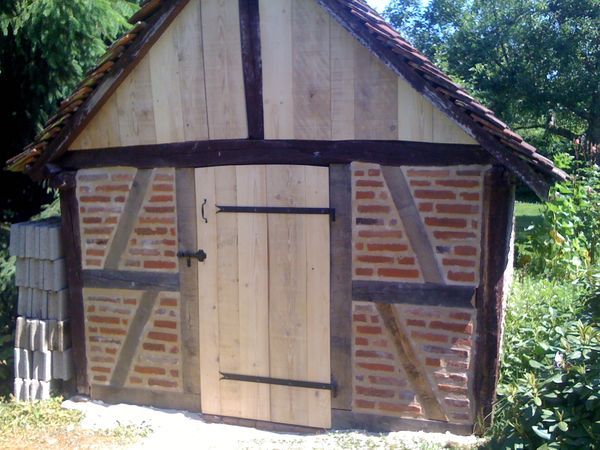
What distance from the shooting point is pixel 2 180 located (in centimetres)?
773

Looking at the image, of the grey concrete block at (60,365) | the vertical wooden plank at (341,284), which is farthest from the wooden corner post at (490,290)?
the grey concrete block at (60,365)

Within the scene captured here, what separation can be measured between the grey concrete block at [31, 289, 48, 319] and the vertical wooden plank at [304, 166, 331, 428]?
246cm

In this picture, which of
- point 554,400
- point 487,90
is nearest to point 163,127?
point 554,400

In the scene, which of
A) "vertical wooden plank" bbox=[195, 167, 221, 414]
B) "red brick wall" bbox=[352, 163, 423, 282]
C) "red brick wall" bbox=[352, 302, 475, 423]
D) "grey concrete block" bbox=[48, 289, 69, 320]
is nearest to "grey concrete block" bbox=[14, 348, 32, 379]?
"grey concrete block" bbox=[48, 289, 69, 320]

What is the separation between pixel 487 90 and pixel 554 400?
15.8 meters

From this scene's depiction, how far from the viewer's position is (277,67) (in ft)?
15.7

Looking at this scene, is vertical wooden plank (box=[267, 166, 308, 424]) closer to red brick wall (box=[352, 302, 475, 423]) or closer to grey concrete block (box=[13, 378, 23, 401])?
red brick wall (box=[352, 302, 475, 423])

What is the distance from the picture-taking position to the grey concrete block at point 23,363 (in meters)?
5.76

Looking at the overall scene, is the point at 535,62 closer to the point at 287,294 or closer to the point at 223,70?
the point at 223,70

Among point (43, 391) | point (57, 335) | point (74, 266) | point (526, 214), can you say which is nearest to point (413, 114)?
point (74, 266)

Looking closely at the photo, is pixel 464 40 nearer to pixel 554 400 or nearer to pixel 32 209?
pixel 32 209

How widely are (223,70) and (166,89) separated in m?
0.51

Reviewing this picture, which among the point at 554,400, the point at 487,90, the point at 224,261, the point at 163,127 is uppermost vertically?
the point at 487,90

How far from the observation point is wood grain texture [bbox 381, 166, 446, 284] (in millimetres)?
4652
